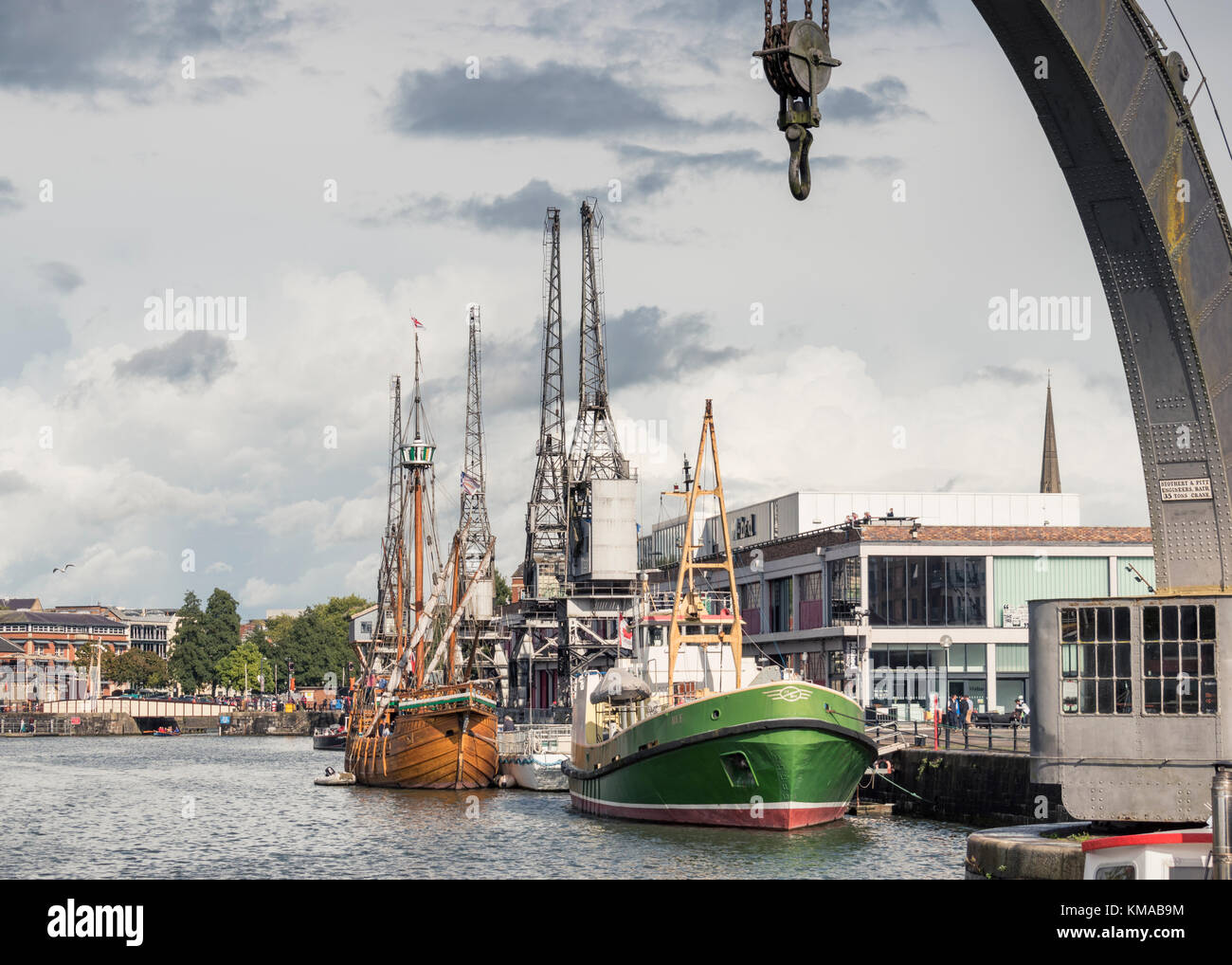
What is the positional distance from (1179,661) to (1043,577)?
5349 centimetres

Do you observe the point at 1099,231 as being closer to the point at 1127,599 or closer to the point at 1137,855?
the point at 1127,599

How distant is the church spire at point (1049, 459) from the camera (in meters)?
155

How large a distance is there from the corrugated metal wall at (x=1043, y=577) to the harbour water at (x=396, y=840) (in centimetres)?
2506

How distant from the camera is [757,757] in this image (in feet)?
138

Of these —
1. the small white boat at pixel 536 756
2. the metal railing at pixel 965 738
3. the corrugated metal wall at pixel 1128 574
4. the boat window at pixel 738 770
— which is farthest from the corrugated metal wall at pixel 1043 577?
the boat window at pixel 738 770

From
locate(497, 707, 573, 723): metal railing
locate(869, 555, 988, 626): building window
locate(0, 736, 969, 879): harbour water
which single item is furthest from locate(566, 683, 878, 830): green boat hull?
locate(497, 707, 573, 723): metal railing

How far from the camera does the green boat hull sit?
41969 mm

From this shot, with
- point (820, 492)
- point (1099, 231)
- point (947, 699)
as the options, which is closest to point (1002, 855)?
point (1099, 231)

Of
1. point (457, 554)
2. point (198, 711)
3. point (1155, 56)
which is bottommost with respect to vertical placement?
point (198, 711)

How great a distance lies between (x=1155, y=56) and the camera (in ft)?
81.8

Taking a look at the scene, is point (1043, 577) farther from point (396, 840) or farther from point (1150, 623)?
point (1150, 623)

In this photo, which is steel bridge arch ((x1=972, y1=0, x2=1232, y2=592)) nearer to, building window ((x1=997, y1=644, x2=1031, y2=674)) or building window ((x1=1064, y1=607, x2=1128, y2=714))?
building window ((x1=1064, y1=607, x2=1128, y2=714))
